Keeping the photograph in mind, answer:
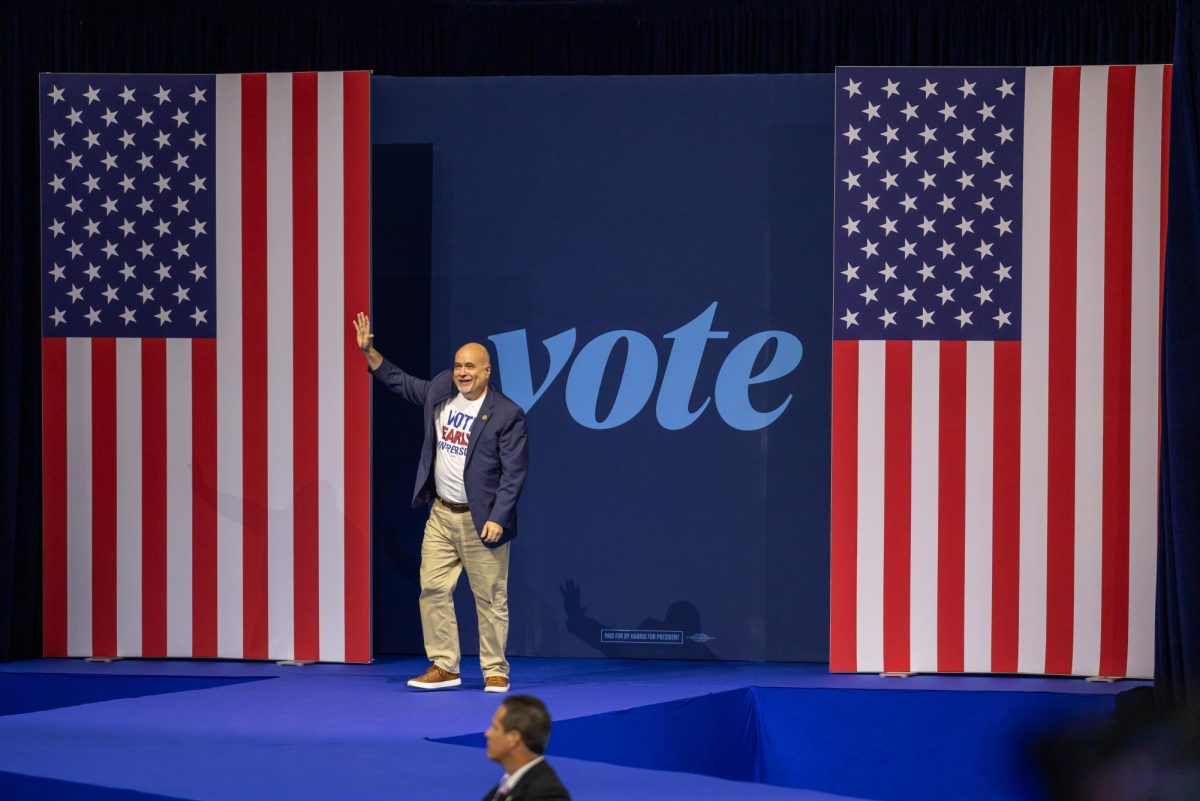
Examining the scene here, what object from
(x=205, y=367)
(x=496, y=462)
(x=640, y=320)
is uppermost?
(x=640, y=320)

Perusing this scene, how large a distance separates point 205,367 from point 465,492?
1.56 meters

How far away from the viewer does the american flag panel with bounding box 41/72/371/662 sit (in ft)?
22.7

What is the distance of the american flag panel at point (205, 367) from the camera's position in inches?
273

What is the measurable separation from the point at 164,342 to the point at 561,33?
2524mm

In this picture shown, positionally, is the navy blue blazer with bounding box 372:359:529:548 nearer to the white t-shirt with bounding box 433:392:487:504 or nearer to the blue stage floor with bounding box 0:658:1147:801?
the white t-shirt with bounding box 433:392:487:504

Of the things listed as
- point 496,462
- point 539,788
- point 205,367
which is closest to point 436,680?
point 496,462

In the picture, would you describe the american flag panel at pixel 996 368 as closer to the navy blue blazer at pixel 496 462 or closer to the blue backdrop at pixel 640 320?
the blue backdrop at pixel 640 320

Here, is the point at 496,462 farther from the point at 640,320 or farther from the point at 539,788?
the point at 539,788

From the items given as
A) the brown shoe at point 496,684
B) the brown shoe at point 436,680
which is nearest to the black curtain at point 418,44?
the brown shoe at point 436,680

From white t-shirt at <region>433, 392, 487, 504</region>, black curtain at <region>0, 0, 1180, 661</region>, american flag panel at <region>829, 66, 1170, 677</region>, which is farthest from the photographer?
black curtain at <region>0, 0, 1180, 661</region>

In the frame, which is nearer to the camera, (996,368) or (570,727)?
(570,727)

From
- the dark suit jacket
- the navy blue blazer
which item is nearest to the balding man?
the navy blue blazer

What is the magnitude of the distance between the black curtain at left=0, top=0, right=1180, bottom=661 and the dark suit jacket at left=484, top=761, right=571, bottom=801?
457 centimetres

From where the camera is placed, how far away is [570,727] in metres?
5.75
